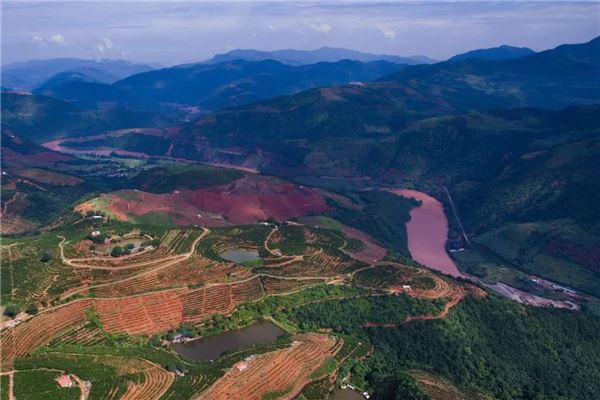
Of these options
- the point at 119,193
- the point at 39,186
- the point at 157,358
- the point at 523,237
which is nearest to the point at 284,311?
the point at 157,358

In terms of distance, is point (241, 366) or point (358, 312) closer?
point (241, 366)

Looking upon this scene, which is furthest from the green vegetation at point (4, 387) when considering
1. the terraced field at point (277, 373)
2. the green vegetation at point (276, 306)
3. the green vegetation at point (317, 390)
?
the green vegetation at point (317, 390)

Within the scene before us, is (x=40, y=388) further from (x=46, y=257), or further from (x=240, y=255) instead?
(x=240, y=255)

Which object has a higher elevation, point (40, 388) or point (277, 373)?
point (40, 388)

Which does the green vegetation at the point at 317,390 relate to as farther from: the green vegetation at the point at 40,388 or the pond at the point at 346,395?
the green vegetation at the point at 40,388

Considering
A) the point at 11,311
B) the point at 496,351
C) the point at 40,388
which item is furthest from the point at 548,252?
the point at 40,388

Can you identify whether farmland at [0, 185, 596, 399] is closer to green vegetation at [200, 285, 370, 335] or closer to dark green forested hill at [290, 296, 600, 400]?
green vegetation at [200, 285, 370, 335]
